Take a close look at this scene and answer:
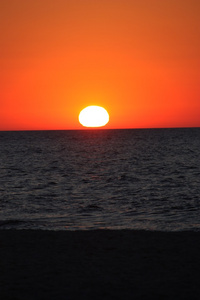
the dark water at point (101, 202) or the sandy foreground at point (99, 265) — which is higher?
the sandy foreground at point (99, 265)

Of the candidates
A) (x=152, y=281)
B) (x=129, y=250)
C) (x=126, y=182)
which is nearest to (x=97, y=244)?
(x=129, y=250)

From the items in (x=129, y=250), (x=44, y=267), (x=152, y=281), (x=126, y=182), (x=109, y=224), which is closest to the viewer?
(x=152, y=281)

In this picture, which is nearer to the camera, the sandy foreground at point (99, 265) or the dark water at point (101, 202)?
→ the sandy foreground at point (99, 265)

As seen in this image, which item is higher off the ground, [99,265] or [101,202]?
[99,265]

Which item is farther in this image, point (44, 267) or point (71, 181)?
point (71, 181)

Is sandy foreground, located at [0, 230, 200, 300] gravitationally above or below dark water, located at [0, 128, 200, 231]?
above

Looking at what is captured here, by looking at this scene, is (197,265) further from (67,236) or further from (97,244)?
(67,236)

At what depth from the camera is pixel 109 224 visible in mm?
16047

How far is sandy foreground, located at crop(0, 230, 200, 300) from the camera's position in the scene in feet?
26.4

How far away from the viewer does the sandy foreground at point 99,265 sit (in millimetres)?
8047

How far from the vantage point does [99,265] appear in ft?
32.1

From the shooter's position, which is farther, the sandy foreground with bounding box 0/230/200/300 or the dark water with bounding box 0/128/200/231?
the dark water with bounding box 0/128/200/231

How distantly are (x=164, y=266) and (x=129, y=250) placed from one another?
1.67 m

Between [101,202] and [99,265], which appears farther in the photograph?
[101,202]
